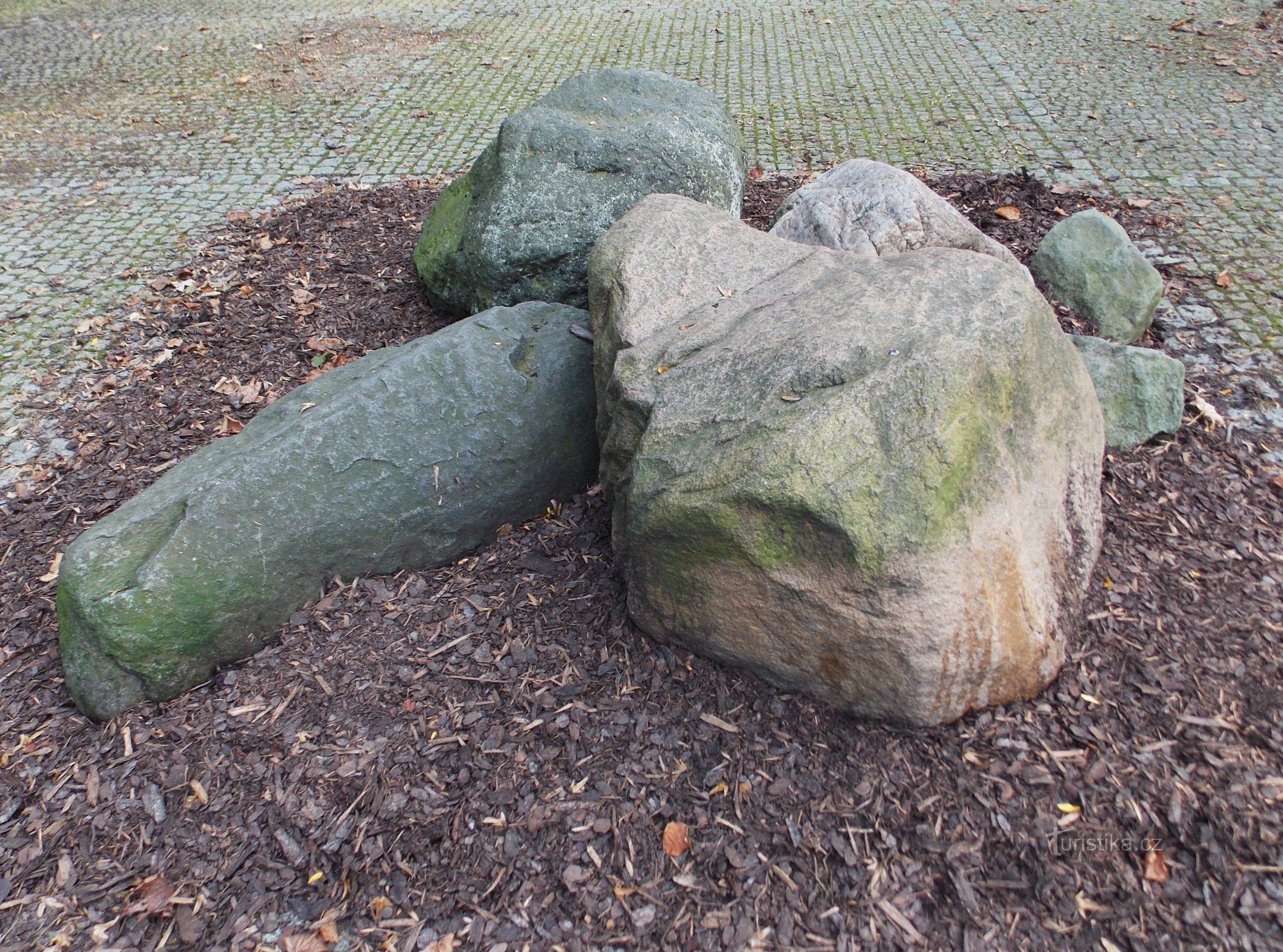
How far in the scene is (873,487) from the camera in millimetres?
2334

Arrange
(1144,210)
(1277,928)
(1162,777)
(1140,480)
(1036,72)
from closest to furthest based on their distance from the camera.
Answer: (1277,928)
(1162,777)
(1140,480)
(1144,210)
(1036,72)

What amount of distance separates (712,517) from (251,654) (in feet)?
→ 5.35

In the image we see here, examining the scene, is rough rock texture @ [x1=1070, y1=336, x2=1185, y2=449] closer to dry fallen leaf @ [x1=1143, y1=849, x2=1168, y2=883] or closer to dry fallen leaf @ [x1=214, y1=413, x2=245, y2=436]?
dry fallen leaf @ [x1=1143, y1=849, x2=1168, y2=883]

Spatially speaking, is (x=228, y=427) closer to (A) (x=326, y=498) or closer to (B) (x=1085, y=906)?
(A) (x=326, y=498)

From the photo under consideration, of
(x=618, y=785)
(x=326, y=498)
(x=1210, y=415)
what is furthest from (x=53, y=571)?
(x=1210, y=415)

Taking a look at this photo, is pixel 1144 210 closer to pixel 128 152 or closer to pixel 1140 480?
pixel 1140 480

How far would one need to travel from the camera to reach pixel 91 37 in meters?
9.04

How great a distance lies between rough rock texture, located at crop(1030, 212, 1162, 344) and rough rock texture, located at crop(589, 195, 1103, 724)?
1619 mm

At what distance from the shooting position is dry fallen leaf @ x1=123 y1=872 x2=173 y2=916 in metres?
2.39

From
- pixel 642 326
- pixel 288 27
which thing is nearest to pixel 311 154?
pixel 288 27

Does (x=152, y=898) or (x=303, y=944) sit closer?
(x=303, y=944)

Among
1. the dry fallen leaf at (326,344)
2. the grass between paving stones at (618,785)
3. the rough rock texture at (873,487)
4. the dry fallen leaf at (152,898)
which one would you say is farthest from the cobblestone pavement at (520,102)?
the dry fallen leaf at (152,898)

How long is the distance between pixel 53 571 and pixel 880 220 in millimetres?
3730

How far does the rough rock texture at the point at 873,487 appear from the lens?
2.34 m
